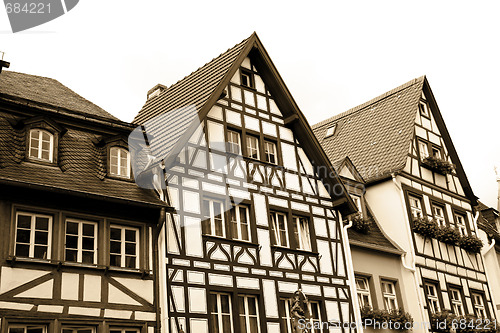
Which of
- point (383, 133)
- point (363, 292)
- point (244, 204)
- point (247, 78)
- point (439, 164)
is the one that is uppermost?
point (383, 133)

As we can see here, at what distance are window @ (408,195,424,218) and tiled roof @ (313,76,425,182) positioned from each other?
147 centimetres

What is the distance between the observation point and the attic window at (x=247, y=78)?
21.7 metres

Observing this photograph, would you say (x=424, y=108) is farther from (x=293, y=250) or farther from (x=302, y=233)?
(x=293, y=250)

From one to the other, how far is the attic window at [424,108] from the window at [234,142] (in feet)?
34.8

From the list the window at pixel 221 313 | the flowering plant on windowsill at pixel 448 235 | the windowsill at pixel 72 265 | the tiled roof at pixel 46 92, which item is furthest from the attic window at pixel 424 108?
the windowsill at pixel 72 265

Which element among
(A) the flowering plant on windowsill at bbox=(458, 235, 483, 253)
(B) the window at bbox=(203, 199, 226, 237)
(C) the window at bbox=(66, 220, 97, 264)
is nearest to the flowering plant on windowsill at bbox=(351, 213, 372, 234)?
(A) the flowering plant on windowsill at bbox=(458, 235, 483, 253)

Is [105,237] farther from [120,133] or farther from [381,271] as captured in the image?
[381,271]

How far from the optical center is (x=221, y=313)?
1748 centimetres

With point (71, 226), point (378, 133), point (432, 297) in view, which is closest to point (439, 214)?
point (378, 133)

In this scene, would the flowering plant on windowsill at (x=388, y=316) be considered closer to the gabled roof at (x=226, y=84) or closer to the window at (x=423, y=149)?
the gabled roof at (x=226, y=84)

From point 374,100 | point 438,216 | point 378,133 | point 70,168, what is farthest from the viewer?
point 374,100

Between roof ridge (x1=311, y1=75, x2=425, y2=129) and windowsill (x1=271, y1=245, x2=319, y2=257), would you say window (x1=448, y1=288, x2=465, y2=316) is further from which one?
roof ridge (x1=311, y1=75, x2=425, y2=129)

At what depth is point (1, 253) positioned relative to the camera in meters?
14.4

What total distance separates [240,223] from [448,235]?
33.2ft
